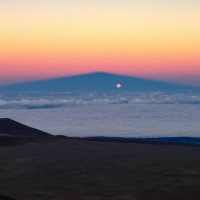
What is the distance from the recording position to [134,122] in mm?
21188

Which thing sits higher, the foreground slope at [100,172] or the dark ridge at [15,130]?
the dark ridge at [15,130]

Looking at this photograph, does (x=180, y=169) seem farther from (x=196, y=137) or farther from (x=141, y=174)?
(x=196, y=137)

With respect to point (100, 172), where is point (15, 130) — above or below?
above

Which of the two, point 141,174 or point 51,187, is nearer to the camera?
point 51,187

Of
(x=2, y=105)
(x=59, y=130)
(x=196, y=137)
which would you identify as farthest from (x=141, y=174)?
(x=2, y=105)

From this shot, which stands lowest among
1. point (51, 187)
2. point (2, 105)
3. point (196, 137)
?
point (51, 187)

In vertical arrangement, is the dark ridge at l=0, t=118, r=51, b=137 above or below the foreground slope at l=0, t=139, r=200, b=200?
above

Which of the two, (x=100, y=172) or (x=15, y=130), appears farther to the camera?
(x=15, y=130)

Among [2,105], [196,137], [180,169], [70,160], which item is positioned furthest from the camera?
[2,105]

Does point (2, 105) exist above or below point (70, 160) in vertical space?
above

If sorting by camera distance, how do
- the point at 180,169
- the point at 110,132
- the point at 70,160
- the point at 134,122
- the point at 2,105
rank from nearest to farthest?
the point at 180,169, the point at 70,160, the point at 110,132, the point at 134,122, the point at 2,105

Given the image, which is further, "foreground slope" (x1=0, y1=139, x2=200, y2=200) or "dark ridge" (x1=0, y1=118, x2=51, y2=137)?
"dark ridge" (x1=0, y1=118, x2=51, y2=137)

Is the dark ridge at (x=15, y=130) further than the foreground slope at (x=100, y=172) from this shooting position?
Yes

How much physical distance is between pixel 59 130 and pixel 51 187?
1169 cm
